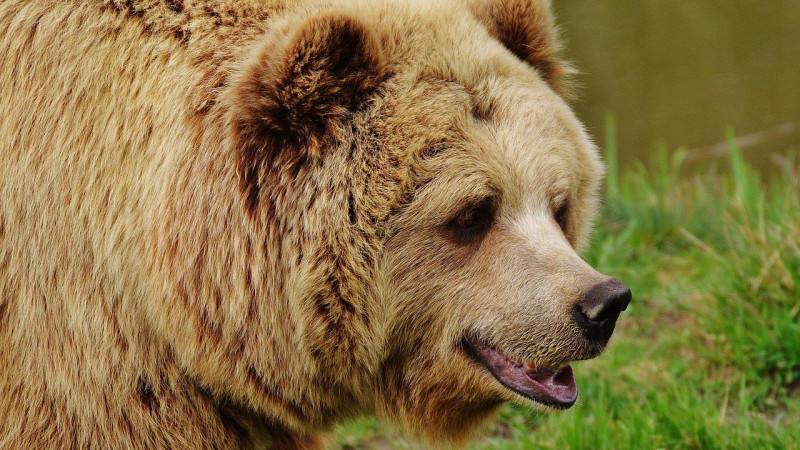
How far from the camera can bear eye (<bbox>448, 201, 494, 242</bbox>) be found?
323 centimetres

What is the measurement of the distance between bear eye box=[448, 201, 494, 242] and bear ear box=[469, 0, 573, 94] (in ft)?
2.42

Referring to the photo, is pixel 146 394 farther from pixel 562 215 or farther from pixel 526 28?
pixel 526 28

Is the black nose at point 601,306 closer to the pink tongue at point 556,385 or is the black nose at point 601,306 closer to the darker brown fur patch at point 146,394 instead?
the pink tongue at point 556,385

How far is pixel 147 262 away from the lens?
10.2ft

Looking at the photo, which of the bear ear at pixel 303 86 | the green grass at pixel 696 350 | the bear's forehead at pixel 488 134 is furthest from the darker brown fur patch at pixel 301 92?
the green grass at pixel 696 350

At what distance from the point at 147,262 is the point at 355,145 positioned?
29.0 inches

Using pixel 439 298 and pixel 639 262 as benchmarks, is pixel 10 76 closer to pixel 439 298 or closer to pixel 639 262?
pixel 439 298

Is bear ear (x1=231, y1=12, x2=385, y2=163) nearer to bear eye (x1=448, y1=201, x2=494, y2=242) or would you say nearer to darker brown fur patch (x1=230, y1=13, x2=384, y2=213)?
darker brown fur patch (x1=230, y1=13, x2=384, y2=213)

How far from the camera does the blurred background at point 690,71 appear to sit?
9.08 meters

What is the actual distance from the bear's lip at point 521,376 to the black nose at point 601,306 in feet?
0.90

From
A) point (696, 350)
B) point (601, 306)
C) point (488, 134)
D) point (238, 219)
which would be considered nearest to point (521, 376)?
point (601, 306)

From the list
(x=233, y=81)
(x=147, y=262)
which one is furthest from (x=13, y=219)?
(x=233, y=81)

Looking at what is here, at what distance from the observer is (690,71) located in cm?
953

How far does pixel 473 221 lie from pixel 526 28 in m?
0.84
